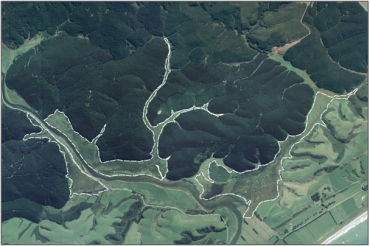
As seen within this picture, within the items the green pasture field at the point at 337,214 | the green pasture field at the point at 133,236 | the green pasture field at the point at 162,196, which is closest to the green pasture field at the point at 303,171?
the green pasture field at the point at 337,214

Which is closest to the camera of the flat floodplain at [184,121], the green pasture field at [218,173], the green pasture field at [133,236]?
the flat floodplain at [184,121]

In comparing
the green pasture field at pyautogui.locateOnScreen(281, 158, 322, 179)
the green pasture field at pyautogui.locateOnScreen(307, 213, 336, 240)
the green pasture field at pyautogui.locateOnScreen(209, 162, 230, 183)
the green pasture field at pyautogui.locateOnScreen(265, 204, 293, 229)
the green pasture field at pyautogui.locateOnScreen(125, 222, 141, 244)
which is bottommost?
the green pasture field at pyautogui.locateOnScreen(307, 213, 336, 240)

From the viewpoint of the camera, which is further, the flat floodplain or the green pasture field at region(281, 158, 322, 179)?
the green pasture field at region(281, 158, 322, 179)

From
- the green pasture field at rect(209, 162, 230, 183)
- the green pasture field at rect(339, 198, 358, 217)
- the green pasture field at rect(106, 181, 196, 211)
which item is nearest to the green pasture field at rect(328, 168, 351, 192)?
the green pasture field at rect(339, 198, 358, 217)

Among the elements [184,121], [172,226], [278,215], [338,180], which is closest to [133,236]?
[172,226]

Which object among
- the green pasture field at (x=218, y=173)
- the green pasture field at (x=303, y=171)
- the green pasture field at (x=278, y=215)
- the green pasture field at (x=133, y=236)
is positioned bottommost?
the green pasture field at (x=278, y=215)

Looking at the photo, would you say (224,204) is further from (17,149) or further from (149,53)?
(17,149)

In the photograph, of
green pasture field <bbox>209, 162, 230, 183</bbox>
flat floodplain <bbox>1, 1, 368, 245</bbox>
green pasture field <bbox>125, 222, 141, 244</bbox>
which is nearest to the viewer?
flat floodplain <bbox>1, 1, 368, 245</bbox>

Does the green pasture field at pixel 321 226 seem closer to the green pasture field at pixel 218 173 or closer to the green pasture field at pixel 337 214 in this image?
the green pasture field at pixel 337 214

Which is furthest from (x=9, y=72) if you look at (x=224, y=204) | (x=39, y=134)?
(x=224, y=204)

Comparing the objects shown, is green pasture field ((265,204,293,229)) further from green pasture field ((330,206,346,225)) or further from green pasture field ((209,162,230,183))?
green pasture field ((209,162,230,183))

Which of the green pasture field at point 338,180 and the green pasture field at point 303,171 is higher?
the green pasture field at point 303,171
